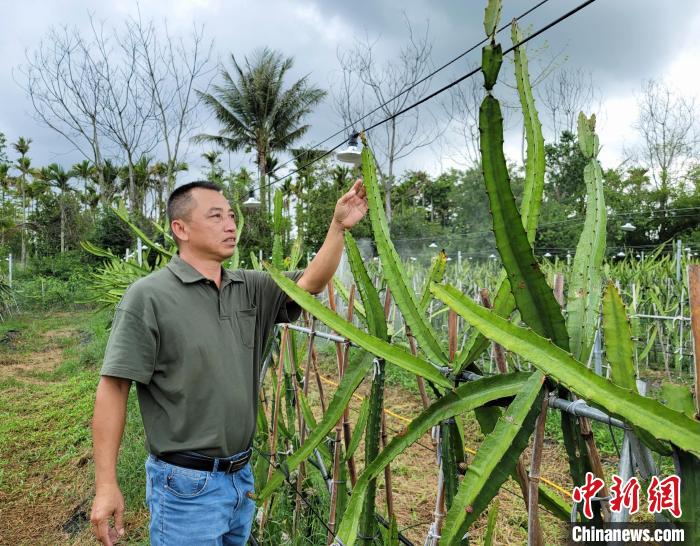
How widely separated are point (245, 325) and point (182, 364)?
10.0 inches

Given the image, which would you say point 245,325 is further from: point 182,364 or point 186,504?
point 186,504

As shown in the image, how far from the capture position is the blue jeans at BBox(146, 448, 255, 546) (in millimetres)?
1424

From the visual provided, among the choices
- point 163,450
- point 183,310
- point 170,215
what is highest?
point 170,215

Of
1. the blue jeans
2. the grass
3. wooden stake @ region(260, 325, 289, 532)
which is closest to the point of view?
the blue jeans

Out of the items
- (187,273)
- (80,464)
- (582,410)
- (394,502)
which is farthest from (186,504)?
(80,464)

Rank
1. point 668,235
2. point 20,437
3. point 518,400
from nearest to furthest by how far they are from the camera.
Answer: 1. point 518,400
2. point 20,437
3. point 668,235

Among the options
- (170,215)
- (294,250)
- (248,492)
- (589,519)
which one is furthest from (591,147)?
(294,250)

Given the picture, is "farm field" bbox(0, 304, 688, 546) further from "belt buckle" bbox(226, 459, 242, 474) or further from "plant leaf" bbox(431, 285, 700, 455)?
"plant leaf" bbox(431, 285, 700, 455)

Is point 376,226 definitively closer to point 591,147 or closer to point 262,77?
point 591,147

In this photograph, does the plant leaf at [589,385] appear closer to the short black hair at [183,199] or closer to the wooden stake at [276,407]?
the short black hair at [183,199]

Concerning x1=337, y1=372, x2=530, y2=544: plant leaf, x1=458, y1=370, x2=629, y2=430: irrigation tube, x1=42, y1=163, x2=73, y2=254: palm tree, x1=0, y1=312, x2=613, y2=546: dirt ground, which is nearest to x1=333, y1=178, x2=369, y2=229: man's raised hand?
x1=337, y1=372, x2=530, y2=544: plant leaf

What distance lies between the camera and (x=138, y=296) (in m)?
1.43

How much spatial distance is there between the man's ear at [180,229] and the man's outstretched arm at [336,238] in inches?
15.9

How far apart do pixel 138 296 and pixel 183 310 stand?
0.42 feet
